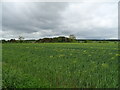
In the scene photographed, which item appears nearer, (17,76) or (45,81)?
(45,81)

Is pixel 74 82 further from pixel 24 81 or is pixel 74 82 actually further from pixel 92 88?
pixel 24 81

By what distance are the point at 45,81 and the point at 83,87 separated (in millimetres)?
1297

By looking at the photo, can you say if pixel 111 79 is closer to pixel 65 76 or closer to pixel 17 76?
pixel 65 76

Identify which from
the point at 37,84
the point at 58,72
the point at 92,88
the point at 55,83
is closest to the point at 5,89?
the point at 37,84

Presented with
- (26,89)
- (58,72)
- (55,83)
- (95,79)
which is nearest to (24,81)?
(26,89)

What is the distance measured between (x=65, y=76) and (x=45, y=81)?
78 centimetres

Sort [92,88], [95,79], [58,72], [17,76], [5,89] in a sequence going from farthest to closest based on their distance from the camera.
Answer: [58,72] < [17,76] < [95,79] < [5,89] < [92,88]

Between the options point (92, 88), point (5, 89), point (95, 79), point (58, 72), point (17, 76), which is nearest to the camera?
point (92, 88)

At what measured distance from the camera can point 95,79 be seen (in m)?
4.53

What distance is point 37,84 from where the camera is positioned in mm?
4277

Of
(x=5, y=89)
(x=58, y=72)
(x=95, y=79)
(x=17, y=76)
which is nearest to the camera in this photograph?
(x=5, y=89)

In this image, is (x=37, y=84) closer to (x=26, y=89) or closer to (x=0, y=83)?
(x=26, y=89)

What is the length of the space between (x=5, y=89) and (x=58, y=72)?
2.02m

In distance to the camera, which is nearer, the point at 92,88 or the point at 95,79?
the point at 92,88
